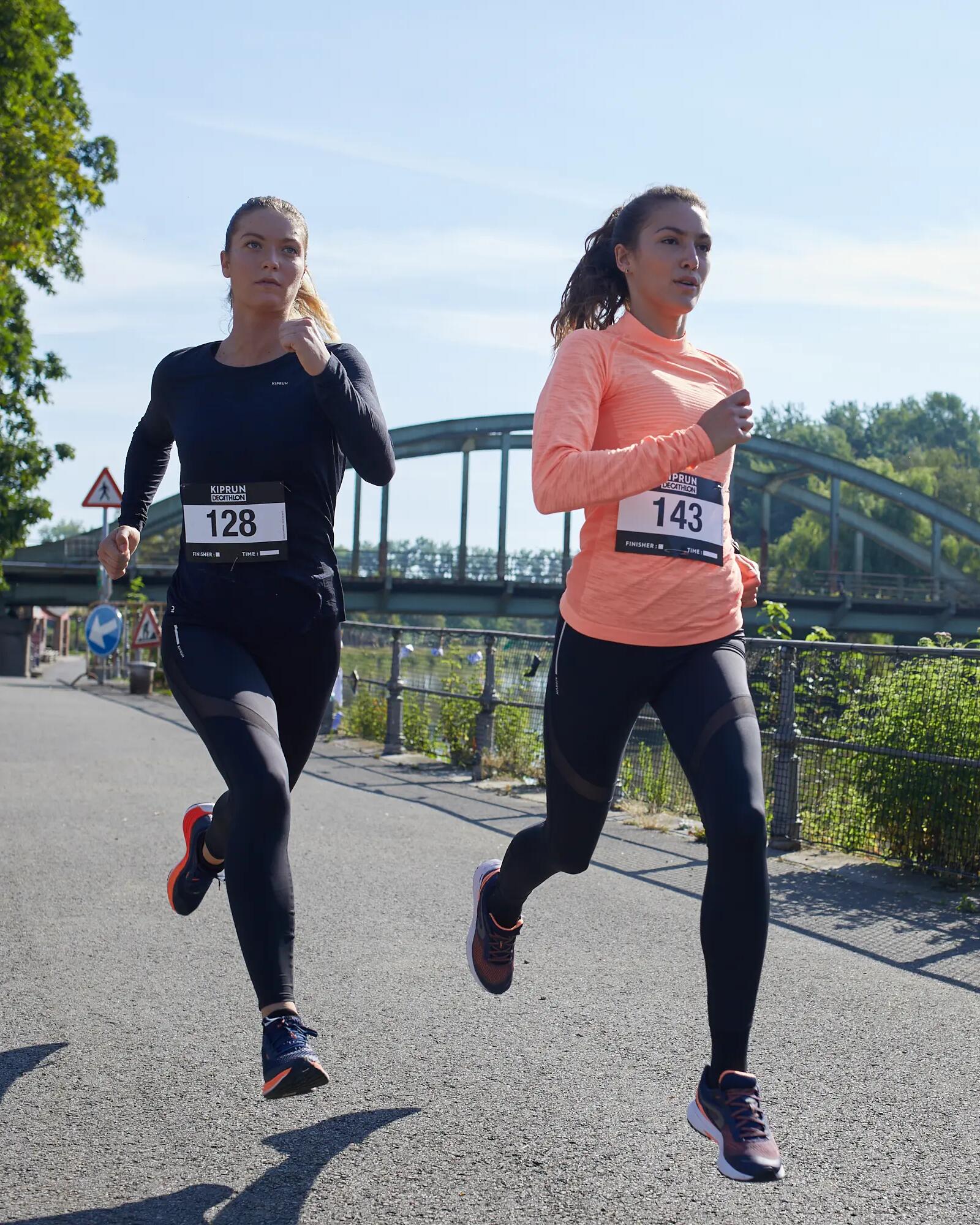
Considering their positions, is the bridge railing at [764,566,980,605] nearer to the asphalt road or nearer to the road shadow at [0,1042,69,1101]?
the asphalt road

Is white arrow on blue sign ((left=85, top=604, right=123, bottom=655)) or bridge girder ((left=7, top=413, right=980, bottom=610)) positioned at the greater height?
bridge girder ((left=7, top=413, right=980, bottom=610))

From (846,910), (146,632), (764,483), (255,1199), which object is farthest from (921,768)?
(764,483)

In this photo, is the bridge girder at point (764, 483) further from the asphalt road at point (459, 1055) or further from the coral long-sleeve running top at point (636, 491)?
the coral long-sleeve running top at point (636, 491)

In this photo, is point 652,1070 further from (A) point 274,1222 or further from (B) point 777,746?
(B) point 777,746

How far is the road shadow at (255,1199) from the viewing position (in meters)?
2.60

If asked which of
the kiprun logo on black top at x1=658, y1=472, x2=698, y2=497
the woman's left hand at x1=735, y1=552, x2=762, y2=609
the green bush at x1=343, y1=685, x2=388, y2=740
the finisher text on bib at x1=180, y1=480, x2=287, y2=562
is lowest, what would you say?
the green bush at x1=343, y1=685, x2=388, y2=740

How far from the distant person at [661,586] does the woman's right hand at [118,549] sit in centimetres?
119

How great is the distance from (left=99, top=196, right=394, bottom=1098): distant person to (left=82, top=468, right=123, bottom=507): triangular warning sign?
1740cm

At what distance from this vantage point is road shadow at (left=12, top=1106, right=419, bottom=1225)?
2598 mm

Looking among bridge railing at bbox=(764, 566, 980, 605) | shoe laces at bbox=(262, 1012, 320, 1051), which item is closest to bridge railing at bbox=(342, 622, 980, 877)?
shoe laces at bbox=(262, 1012, 320, 1051)

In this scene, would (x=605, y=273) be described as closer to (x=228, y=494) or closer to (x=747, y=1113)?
(x=228, y=494)

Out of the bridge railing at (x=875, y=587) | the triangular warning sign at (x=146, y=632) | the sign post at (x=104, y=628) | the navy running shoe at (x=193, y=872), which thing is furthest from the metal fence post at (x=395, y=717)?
the bridge railing at (x=875, y=587)

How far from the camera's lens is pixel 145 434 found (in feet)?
12.8

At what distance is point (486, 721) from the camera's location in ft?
38.2
